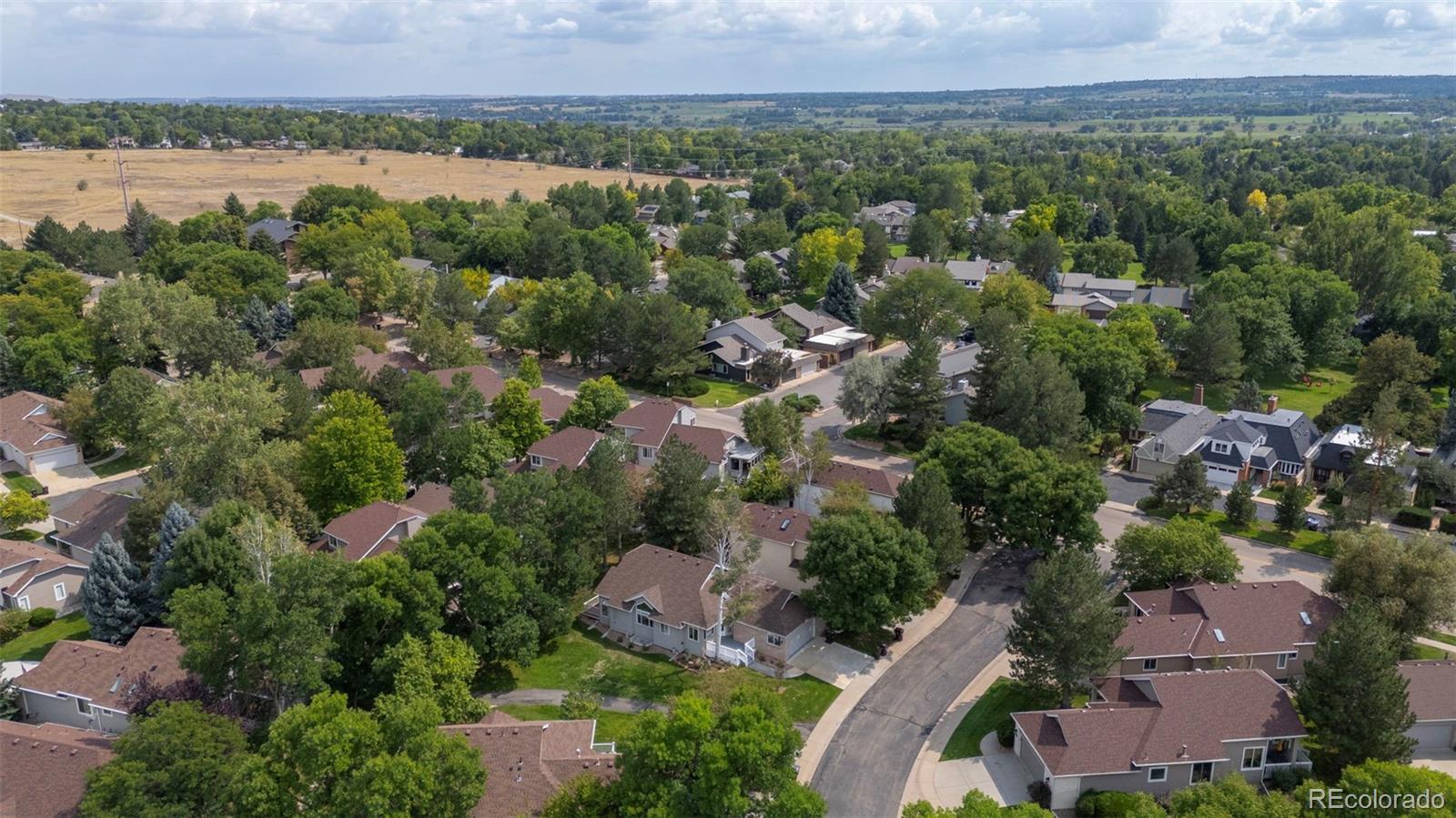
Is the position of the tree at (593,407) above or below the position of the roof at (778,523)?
above

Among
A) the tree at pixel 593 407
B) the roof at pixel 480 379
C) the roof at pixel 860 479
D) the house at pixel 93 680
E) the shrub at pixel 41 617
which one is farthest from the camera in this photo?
the roof at pixel 480 379

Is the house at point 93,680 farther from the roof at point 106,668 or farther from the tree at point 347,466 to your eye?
the tree at point 347,466

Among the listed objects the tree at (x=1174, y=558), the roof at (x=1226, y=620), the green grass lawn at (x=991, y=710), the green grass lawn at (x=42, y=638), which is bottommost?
the green grass lawn at (x=991, y=710)

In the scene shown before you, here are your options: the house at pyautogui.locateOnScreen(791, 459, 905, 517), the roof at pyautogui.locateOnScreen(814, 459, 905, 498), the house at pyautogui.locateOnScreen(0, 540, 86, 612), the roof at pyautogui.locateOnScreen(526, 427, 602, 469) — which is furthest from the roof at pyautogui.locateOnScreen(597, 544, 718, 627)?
the house at pyautogui.locateOnScreen(0, 540, 86, 612)

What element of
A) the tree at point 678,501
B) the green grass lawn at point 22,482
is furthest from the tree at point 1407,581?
the green grass lawn at point 22,482

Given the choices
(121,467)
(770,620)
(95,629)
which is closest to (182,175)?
(121,467)
